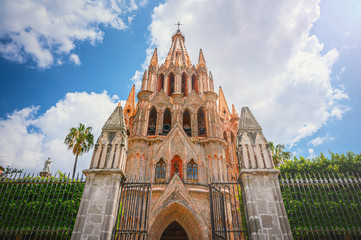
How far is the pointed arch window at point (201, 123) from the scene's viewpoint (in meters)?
23.6

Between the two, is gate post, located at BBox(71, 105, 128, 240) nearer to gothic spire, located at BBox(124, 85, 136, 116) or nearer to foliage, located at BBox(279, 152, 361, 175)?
foliage, located at BBox(279, 152, 361, 175)

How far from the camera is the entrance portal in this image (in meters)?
20.7

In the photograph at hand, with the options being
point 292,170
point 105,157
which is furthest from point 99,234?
point 292,170

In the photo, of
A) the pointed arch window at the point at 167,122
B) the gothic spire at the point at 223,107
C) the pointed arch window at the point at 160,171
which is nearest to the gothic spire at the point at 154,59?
the pointed arch window at the point at 167,122

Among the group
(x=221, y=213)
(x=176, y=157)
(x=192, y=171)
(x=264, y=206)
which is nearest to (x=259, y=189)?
(x=264, y=206)

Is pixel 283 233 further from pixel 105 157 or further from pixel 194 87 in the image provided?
pixel 194 87

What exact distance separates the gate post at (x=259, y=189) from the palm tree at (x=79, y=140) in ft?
68.9

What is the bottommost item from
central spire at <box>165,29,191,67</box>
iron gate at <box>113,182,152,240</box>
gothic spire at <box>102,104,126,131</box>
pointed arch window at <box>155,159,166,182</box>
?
iron gate at <box>113,182,152,240</box>

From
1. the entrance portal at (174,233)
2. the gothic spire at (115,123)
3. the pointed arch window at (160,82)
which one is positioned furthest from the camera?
the pointed arch window at (160,82)

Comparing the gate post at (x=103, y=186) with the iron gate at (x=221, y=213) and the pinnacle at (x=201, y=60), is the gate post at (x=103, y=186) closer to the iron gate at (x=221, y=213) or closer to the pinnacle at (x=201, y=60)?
the iron gate at (x=221, y=213)

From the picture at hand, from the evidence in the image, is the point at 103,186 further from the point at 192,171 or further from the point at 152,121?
the point at 152,121

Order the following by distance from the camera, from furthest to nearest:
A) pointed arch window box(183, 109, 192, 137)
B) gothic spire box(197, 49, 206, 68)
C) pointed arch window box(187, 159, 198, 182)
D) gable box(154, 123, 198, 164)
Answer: gothic spire box(197, 49, 206, 68) → pointed arch window box(183, 109, 192, 137) → gable box(154, 123, 198, 164) → pointed arch window box(187, 159, 198, 182)

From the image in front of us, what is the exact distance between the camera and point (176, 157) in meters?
20.5

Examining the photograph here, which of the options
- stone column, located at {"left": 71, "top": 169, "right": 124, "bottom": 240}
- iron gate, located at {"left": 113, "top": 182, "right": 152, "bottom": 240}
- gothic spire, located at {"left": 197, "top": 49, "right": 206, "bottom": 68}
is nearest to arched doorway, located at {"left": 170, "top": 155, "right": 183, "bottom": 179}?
iron gate, located at {"left": 113, "top": 182, "right": 152, "bottom": 240}
